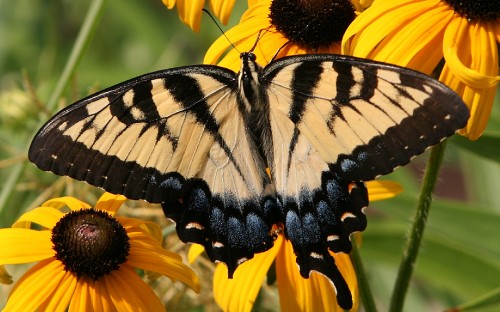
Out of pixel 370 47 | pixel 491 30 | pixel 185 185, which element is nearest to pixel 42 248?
pixel 185 185

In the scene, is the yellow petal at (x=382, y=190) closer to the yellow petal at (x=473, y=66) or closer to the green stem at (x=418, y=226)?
the green stem at (x=418, y=226)

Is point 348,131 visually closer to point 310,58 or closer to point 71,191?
point 310,58

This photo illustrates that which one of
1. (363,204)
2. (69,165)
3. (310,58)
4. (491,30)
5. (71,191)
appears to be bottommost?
(71,191)

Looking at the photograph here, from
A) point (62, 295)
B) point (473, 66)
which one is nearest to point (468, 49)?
point (473, 66)

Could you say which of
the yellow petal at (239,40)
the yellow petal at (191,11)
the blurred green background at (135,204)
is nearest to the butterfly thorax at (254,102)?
the yellow petal at (239,40)

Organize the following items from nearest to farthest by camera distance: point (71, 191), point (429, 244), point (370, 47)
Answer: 1. point (370, 47)
2. point (71, 191)
3. point (429, 244)

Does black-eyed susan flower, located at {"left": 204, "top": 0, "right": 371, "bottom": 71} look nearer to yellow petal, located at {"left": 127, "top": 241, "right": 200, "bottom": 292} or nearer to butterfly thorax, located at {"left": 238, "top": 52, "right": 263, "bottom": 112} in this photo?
butterfly thorax, located at {"left": 238, "top": 52, "right": 263, "bottom": 112}

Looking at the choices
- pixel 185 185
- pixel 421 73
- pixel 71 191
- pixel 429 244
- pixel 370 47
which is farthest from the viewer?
pixel 429 244
